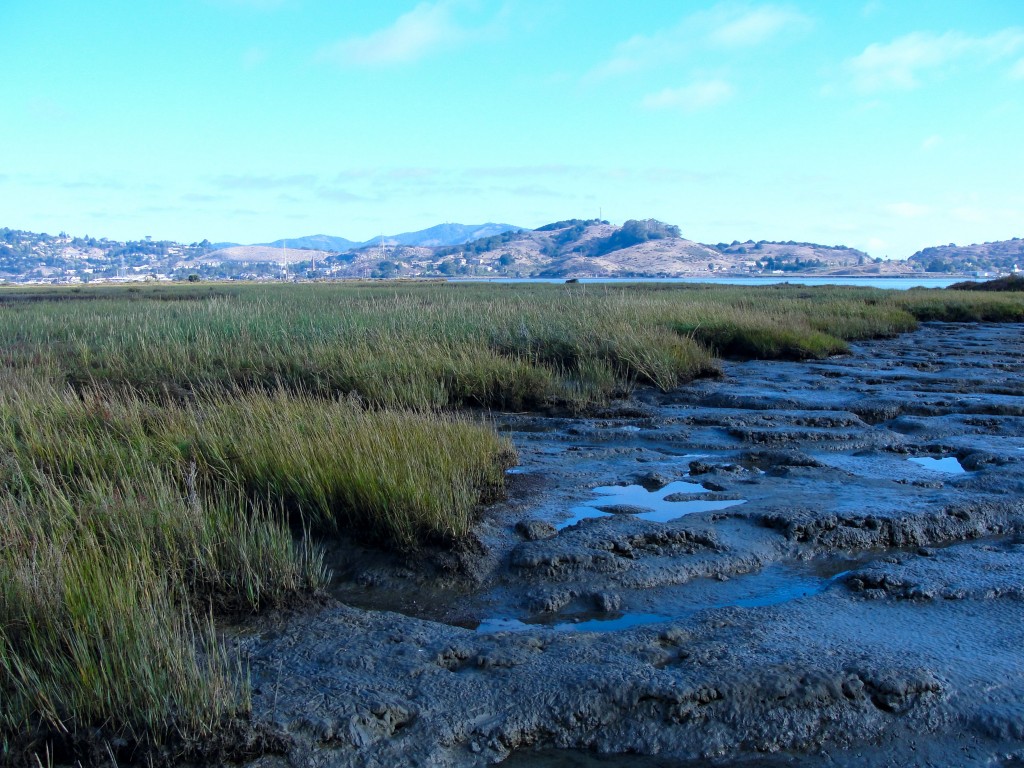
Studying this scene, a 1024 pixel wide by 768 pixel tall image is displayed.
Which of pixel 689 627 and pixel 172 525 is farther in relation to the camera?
pixel 172 525

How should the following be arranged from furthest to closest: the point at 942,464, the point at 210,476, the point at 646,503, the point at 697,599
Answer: the point at 942,464 → the point at 646,503 → the point at 210,476 → the point at 697,599

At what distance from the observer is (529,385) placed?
9.35 metres

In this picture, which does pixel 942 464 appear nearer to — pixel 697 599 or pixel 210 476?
pixel 697 599

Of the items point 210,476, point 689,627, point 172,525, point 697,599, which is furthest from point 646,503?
point 172,525

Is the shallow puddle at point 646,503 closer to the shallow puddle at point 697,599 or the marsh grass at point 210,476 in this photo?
the marsh grass at point 210,476

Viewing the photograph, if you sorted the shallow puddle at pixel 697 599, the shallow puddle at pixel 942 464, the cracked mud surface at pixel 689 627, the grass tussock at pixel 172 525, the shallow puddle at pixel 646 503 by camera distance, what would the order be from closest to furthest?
the grass tussock at pixel 172 525
the cracked mud surface at pixel 689 627
the shallow puddle at pixel 697 599
the shallow puddle at pixel 646 503
the shallow puddle at pixel 942 464

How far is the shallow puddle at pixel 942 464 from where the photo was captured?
6.20 m

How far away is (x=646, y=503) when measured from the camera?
17.8ft

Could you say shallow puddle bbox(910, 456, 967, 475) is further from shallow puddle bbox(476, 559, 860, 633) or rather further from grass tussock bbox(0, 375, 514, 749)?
grass tussock bbox(0, 375, 514, 749)

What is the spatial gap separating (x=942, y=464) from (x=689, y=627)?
3.98 meters

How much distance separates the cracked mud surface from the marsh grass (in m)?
0.31

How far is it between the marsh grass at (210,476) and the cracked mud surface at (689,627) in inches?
12.3

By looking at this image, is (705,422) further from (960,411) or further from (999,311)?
(999,311)

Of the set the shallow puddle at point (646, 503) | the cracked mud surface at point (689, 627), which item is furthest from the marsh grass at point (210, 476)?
the shallow puddle at point (646, 503)
